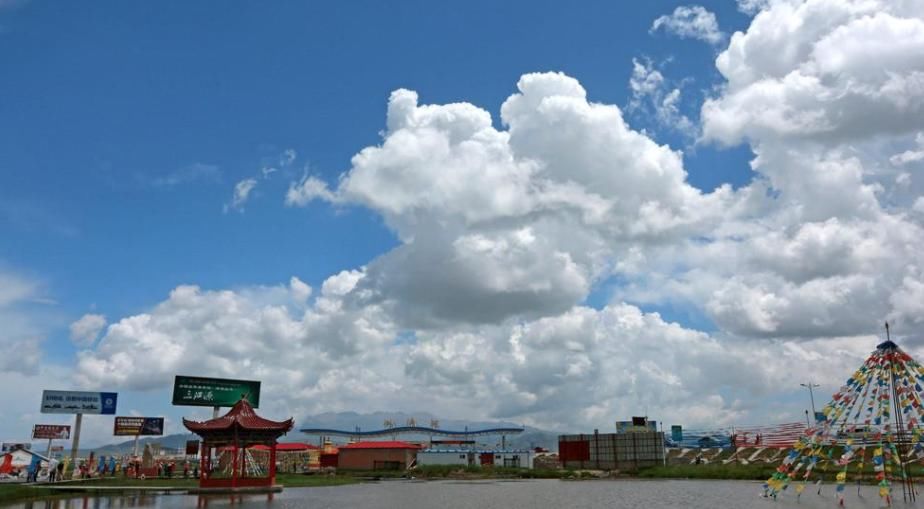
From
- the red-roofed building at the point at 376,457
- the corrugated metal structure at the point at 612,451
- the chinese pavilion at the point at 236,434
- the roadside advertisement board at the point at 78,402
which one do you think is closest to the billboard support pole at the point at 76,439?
the roadside advertisement board at the point at 78,402

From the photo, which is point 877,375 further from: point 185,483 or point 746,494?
point 185,483

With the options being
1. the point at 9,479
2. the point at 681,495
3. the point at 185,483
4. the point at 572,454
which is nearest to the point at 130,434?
the point at 9,479

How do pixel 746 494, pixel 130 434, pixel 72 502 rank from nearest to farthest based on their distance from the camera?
1. pixel 72 502
2. pixel 746 494
3. pixel 130 434

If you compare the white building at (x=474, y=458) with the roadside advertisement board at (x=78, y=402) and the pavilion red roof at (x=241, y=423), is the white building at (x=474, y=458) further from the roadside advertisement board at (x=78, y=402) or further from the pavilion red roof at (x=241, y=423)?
the pavilion red roof at (x=241, y=423)

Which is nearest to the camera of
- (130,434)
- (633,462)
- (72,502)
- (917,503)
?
(917,503)

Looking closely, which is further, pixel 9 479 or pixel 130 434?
pixel 130 434

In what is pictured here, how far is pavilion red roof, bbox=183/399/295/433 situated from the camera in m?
63.4

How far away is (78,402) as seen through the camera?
8625cm

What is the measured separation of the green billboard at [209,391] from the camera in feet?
295

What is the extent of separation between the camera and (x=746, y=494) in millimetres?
55500

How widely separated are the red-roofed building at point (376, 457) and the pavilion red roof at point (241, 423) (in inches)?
2616

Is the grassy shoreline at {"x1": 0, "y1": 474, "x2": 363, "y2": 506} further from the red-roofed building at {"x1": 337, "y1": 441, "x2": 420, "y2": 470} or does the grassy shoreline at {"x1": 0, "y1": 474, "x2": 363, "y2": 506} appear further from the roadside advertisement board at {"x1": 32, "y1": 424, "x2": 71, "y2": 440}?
the red-roofed building at {"x1": 337, "y1": 441, "x2": 420, "y2": 470}

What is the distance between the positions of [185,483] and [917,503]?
64011mm

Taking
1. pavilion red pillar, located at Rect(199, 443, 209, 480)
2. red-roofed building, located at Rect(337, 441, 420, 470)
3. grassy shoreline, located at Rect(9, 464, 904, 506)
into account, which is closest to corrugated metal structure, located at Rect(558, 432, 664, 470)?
grassy shoreline, located at Rect(9, 464, 904, 506)
